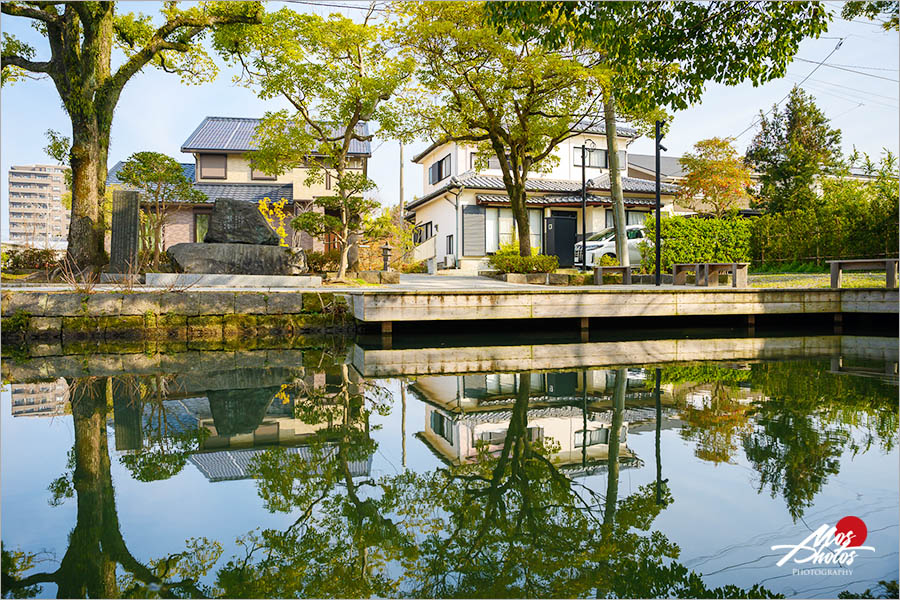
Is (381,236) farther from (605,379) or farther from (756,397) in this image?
(756,397)

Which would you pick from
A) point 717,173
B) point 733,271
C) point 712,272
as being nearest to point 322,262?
point 712,272

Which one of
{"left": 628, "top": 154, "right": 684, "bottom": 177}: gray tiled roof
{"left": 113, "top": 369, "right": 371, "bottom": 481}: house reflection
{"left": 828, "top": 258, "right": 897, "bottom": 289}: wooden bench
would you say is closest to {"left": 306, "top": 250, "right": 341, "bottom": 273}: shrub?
{"left": 113, "top": 369, "right": 371, "bottom": 481}: house reflection

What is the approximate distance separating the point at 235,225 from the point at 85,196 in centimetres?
348

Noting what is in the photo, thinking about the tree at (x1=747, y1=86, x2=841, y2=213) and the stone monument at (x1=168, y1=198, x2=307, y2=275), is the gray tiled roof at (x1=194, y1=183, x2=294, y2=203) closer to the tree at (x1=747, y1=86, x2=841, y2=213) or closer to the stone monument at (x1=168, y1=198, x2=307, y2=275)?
the stone monument at (x1=168, y1=198, x2=307, y2=275)

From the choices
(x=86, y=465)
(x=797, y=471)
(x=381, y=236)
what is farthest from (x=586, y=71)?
(x=86, y=465)

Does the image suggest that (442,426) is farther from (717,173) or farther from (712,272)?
(717,173)

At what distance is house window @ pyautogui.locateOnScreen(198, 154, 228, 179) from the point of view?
21406mm

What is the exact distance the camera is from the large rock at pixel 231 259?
9859mm

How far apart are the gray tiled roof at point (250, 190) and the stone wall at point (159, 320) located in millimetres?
13971

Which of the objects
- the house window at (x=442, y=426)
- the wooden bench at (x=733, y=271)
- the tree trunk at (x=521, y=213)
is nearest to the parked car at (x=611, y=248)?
the tree trunk at (x=521, y=213)

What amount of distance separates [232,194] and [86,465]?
19.2m

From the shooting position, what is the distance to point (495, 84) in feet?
41.6

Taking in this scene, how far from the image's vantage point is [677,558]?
180 centimetres

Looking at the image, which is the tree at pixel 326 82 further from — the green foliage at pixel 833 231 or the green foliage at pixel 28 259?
the green foliage at pixel 833 231
